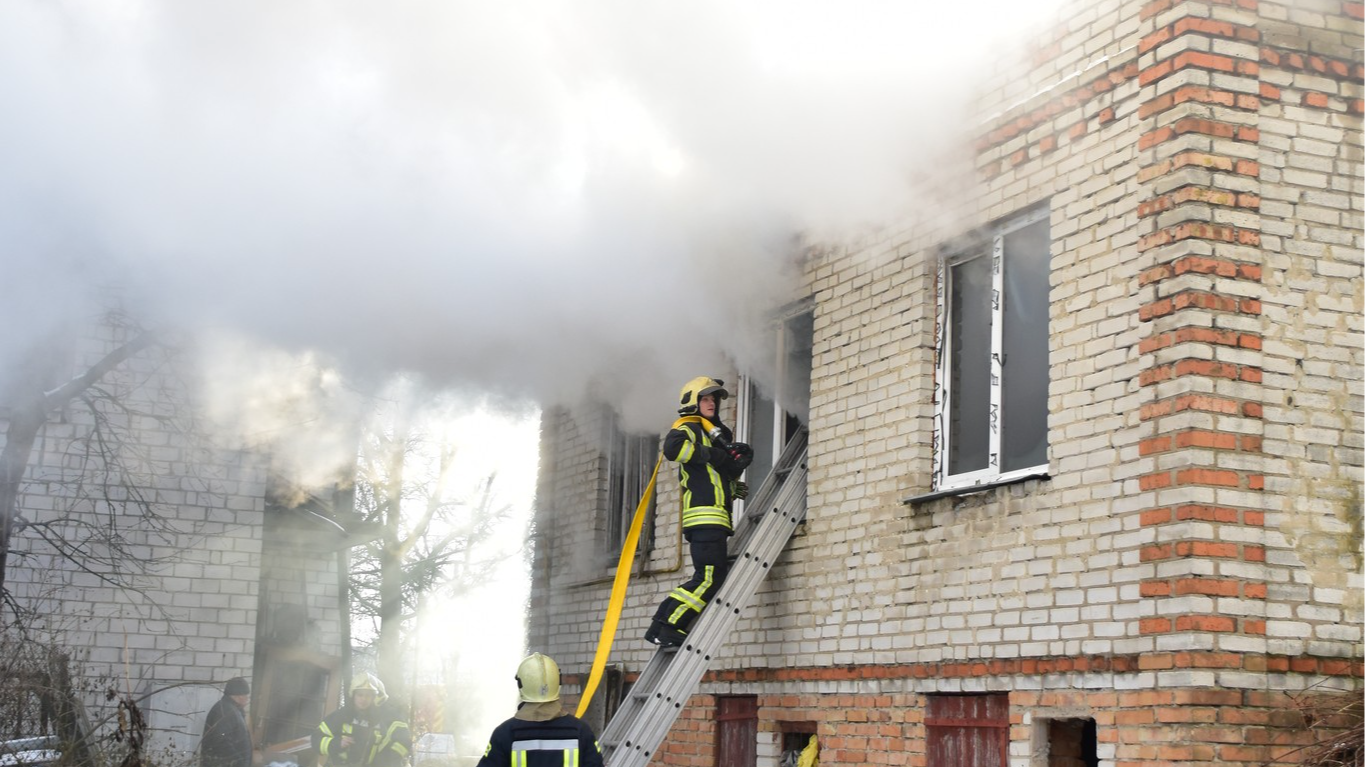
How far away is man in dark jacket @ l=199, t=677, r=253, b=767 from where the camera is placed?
11219 millimetres

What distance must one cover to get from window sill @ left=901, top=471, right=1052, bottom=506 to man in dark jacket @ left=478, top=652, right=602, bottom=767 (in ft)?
7.67

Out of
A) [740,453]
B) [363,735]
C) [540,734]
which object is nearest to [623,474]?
[363,735]

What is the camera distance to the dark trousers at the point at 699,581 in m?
8.36

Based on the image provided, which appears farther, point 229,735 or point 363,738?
point 363,738

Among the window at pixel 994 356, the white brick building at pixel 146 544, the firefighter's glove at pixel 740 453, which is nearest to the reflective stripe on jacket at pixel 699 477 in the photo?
the firefighter's glove at pixel 740 453

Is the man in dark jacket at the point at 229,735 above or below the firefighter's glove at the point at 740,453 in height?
below

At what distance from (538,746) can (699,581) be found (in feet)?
8.58

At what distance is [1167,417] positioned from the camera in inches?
236

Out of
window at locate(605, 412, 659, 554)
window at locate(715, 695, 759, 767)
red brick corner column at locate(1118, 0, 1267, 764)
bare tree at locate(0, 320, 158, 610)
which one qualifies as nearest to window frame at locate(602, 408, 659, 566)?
window at locate(605, 412, 659, 554)

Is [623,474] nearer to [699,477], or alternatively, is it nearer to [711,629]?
[699,477]

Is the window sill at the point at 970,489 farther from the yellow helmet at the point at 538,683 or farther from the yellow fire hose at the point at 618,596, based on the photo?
the yellow helmet at the point at 538,683

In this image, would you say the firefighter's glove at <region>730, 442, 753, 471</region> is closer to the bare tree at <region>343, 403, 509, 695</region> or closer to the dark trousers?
the dark trousers

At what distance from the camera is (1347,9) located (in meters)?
6.54

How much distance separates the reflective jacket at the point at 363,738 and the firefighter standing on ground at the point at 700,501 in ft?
13.1
